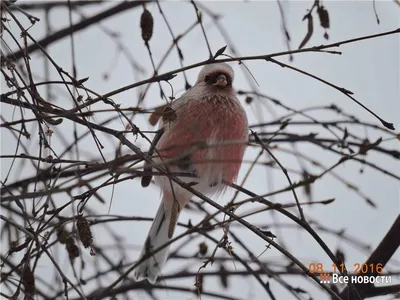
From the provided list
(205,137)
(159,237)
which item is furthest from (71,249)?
(159,237)

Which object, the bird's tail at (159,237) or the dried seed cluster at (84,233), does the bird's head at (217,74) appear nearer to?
the bird's tail at (159,237)

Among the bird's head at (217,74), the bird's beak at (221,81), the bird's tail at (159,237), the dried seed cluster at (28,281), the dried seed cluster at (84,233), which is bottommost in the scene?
the dried seed cluster at (28,281)

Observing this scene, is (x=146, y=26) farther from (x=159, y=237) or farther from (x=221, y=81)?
(x=159, y=237)

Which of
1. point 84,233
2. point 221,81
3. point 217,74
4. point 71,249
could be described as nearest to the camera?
point 84,233

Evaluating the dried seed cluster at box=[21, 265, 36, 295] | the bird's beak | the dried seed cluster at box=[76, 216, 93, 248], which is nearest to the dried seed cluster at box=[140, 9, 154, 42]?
the dried seed cluster at box=[76, 216, 93, 248]

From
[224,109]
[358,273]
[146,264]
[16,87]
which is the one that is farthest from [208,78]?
[16,87]

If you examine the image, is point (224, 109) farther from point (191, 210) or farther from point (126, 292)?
point (126, 292)

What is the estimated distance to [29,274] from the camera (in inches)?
83.0

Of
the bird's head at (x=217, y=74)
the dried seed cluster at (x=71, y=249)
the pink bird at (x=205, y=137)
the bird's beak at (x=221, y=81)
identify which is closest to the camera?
the dried seed cluster at (x=71, y=249)

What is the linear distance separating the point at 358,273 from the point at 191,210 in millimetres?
1145

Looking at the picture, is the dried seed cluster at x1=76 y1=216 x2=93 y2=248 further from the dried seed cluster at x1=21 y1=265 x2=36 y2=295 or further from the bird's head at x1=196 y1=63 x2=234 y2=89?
the bird's head at x1=196 y1=63 x2=234 y2=89

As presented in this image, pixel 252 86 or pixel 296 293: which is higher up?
pixel 252 86

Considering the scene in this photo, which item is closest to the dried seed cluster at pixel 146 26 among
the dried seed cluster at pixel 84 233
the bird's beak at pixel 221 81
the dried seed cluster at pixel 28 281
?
the dried seed cluster at pixel 84 233

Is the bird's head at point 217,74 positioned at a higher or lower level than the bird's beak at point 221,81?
higher
